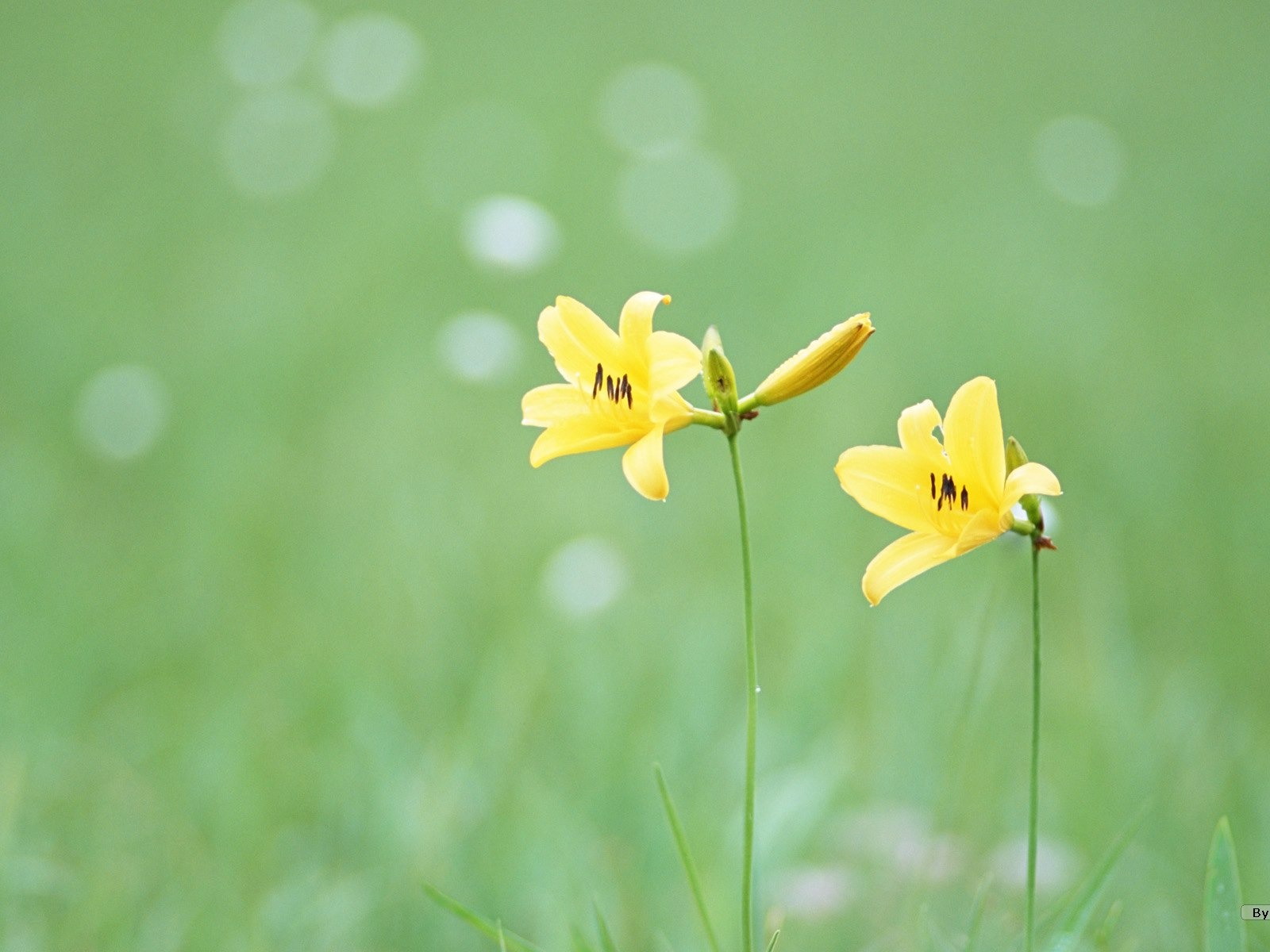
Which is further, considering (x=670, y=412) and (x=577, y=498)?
(x=577, y=498)

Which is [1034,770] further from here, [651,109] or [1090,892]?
[651,109]

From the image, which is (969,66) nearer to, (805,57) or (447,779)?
(805,57)

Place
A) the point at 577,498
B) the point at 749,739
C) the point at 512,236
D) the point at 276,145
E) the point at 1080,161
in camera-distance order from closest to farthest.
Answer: the point at 749,739
the point at 512,236
the point at 577,498
the point at 1080,161
the point at 276,145

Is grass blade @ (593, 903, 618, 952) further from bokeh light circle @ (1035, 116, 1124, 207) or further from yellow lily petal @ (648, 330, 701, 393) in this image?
bokeh light circle @ (1035, 116, 1124, 207)

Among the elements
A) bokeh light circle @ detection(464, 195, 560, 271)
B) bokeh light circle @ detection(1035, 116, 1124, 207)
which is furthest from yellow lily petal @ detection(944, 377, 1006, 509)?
bokeh light circle @ detection(1035, 116, 1124, 207)

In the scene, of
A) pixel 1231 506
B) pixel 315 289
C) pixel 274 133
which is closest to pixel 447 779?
pixel 1231 506

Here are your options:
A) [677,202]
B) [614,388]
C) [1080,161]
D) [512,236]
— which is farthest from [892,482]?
[1080,161]
